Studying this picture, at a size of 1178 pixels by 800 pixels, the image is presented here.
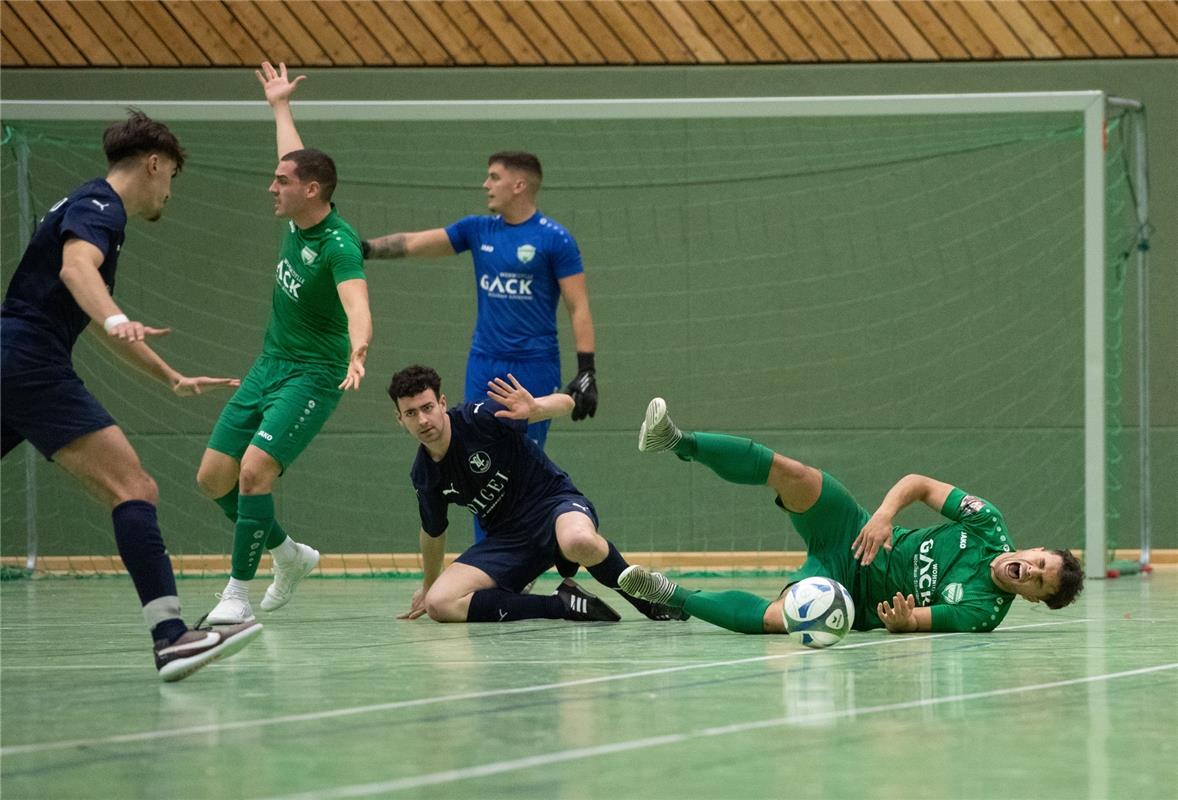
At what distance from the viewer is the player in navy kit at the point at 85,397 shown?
453 cm

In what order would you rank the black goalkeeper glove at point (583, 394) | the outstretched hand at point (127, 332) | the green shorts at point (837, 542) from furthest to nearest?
the black goalkeeper glove at point (583, 394) → the green shorts at point (837, 542) → the outstretched hand at point (127, 332)

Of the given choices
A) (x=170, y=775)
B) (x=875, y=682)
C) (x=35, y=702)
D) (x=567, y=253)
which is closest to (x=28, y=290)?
(x=35, y=702)

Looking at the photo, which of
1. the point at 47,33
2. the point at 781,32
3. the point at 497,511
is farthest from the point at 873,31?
the point at 47,33

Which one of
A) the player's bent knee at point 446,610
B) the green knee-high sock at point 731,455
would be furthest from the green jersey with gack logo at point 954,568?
the player's bent knee at point 446,610

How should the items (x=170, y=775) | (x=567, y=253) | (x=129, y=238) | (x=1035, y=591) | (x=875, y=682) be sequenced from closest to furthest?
(x=170, y=775) < (x=875, y=682) < (x=1035, y=591) < (x=567, y=253) < (x=129, y=238)

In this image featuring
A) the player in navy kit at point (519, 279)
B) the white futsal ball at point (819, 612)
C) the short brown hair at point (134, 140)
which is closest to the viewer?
the short brown hair at point (134, 140)

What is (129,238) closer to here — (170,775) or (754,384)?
(754,384)

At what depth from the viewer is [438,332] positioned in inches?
466

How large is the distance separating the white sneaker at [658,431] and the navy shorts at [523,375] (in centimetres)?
156

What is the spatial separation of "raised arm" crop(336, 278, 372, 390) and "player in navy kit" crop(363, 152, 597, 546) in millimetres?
1358

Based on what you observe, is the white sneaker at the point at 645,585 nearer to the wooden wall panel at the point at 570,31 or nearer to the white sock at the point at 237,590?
the white sock at the point at 237,590

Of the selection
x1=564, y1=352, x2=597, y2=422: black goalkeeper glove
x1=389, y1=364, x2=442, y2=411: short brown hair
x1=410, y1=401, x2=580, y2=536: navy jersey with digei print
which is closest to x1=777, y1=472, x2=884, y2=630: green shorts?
x1=410, y1=401, x2=580, y2=536: navy jersey with digei print

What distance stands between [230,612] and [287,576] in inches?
30.0

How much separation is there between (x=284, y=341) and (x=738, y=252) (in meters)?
5.48
